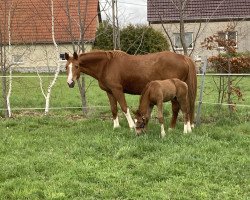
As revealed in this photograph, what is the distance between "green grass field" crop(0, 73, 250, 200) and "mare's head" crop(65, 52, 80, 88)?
1109 millimetres

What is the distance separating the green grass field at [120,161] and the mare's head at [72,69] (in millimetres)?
1109

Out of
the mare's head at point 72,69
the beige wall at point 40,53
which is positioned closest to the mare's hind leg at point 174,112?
the mare's head at point 72,69

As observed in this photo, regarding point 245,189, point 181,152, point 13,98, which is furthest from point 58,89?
point 245,189

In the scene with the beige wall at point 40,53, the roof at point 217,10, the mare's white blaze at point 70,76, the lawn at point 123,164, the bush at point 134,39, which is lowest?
the lawn at point 123,164

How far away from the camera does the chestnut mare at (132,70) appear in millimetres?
9938

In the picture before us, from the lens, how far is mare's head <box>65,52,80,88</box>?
9.62 meters

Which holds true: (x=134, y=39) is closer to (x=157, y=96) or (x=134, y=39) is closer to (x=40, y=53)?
(x=40, y=53)

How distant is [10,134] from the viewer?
368 inches

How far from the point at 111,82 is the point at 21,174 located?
393cm

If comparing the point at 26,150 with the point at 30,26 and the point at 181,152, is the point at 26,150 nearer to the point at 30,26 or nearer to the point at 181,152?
the point at 181,152

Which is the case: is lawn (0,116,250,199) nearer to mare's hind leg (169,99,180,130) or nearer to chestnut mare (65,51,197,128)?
mare's hind leg (169,99,180,130)

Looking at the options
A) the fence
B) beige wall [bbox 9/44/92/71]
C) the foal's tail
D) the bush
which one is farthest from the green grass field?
the bush

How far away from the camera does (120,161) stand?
7125 mm

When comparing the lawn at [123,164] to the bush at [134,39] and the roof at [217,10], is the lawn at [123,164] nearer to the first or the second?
the bush at [134,39]
